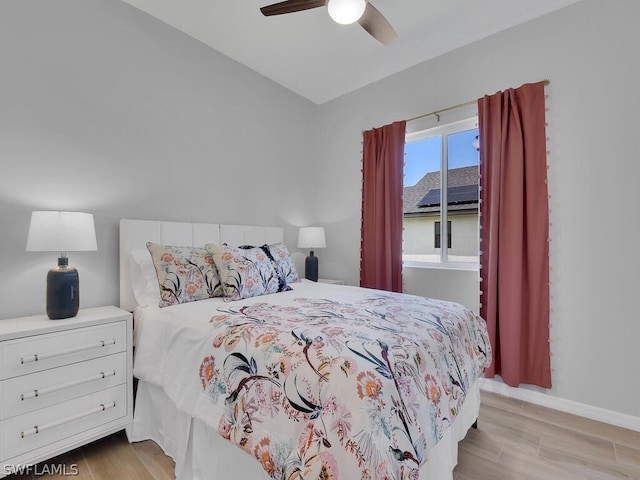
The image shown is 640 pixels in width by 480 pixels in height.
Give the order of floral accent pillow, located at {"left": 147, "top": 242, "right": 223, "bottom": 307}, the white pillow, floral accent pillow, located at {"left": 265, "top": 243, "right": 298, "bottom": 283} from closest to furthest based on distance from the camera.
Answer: floral accent pillow, located at {"left": 147, "top": 242, "right": 223, "bottom": 307} → the white pillow → floral accent pillow, located at {"left": 265, "top": 243, "right": 298, "bottom": 283}

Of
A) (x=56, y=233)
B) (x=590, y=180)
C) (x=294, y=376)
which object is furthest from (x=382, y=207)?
(x=56, y=233)

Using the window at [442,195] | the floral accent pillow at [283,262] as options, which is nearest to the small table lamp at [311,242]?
the floral accent pillow at [283,262]

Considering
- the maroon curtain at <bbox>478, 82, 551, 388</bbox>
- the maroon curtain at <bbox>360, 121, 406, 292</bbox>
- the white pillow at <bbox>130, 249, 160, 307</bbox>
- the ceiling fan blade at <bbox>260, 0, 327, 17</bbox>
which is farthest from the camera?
the maroon curtain at <bbox>360, 121, 406, 292</bbox>

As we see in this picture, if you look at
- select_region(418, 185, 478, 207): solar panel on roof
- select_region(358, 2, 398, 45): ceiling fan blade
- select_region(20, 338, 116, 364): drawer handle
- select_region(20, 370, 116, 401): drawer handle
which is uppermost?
select_region(358, 2, 398, 45): ceiling fan blade

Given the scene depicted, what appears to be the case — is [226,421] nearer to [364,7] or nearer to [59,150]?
[59,150]

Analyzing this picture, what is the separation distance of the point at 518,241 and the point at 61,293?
3.01 metres

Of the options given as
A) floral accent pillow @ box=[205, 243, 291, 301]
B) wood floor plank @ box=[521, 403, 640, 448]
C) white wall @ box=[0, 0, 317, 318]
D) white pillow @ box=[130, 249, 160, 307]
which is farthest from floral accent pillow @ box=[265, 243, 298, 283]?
wood floor plank @ box=[521, 403, 640, 448]

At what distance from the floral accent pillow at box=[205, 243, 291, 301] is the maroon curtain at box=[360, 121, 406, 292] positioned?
1200 mm

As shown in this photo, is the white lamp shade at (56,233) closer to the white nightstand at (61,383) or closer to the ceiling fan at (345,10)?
the white nightstand at (61,383)

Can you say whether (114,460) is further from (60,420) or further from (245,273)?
(245,273)

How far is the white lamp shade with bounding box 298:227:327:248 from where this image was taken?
3.34 m

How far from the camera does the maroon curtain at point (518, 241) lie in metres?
2.26

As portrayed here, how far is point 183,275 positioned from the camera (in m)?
1.99

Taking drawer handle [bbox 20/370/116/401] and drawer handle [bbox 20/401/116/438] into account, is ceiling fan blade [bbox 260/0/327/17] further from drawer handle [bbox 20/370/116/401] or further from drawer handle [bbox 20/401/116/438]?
drawer handle [bbox 20/401/116/438]
